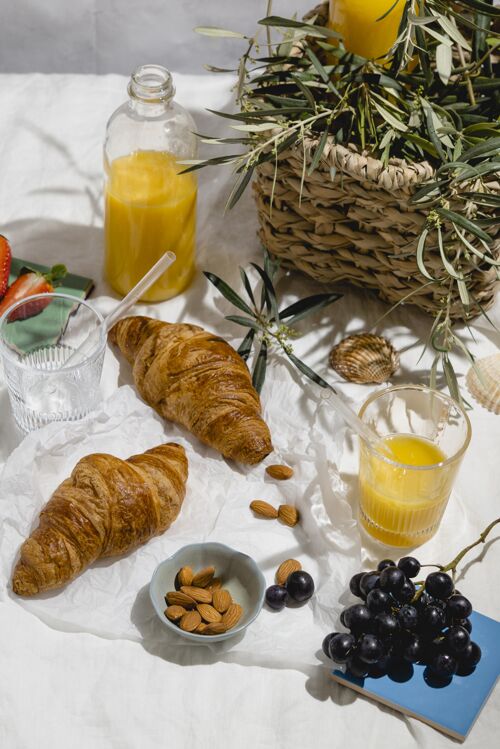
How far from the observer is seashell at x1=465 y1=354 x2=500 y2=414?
1.37m

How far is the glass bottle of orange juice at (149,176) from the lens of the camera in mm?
1374

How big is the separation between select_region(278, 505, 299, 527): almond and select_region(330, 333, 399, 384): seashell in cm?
24

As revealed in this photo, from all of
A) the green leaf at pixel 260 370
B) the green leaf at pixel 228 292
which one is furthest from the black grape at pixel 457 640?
the green leaf at pixel 228 292

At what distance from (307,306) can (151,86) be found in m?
0.36

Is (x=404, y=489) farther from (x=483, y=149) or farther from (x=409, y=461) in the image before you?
(x=483, y=149)

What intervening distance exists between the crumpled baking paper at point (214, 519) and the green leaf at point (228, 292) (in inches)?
4.5

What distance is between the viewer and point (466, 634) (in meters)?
1.06

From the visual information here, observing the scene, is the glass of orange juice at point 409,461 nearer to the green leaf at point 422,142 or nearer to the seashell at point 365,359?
the seashell at point 365,359

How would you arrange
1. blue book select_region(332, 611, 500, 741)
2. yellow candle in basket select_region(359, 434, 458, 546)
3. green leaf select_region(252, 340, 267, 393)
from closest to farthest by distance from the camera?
1. blue book select_region(332, 611, 500, 741)
2. yellow candle in basket select_region(359, 434, 458, 546)
3. green leaf select_region(252, 340, 267, 393)

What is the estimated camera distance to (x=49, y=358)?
4.52 feet

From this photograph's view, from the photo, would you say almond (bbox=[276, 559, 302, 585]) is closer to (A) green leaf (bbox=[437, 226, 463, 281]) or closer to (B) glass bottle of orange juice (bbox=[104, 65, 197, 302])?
(A) green leaf (bbox=[437, 226, 463, 281])

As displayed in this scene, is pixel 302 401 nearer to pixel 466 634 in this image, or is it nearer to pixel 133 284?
pixel 133 284

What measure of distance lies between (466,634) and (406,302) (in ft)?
1.80

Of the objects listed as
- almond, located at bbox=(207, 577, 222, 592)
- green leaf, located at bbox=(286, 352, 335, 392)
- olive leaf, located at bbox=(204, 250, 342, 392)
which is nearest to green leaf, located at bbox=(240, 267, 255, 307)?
olive leaf, located at bbox=(204, 250, 342, 392)
